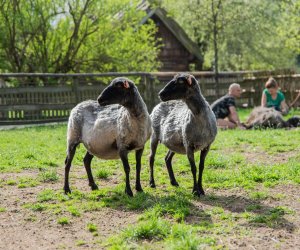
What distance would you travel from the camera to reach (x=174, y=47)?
29953mm

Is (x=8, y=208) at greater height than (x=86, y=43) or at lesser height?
lesser

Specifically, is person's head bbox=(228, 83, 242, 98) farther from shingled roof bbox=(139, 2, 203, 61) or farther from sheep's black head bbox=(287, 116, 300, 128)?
shingled roof bbox=(139, 2, 203, 61)

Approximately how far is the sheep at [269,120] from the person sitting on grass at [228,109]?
0.39 m

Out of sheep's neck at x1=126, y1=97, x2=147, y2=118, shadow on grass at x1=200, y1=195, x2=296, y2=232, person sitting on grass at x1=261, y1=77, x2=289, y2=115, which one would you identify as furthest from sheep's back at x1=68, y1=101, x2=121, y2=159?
person sitting on grass at x1=261, y1=77, x2=289, y2=115

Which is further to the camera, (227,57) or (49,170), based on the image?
(227,57)

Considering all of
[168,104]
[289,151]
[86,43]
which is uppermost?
[86,43]

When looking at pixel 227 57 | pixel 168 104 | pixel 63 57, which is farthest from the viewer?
pixel 227 57

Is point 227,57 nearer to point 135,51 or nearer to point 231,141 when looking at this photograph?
point 135,51

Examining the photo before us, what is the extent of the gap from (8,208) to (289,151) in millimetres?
5927

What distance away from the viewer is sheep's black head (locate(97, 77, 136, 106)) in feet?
22.3

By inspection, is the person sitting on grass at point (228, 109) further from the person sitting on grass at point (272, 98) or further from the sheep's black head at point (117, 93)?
the sheep's black head at point (117, 93)

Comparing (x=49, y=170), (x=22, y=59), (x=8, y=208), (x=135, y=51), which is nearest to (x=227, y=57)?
(x=135, y=51)

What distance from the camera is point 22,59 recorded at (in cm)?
1967

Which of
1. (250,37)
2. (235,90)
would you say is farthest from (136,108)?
(250,37)
